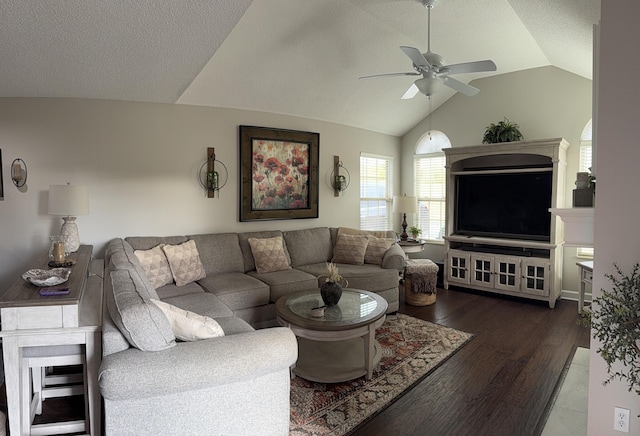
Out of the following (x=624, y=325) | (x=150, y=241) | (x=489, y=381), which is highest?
(x=150, y=241)

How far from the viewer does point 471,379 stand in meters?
3.03

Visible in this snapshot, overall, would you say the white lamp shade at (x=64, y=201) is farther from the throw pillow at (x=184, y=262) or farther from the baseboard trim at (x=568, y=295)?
the baseboard trim at (x=568, y=295)

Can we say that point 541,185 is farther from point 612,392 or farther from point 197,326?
point 197,326

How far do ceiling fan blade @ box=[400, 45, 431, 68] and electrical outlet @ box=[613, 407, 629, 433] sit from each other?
2.56 metres

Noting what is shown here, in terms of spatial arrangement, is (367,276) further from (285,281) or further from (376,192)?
(376,192)

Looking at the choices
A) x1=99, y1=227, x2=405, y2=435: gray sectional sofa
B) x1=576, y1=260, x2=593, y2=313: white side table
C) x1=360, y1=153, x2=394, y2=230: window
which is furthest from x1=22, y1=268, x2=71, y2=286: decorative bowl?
x1=576, y1=260, x2=593, y2=313: white side table

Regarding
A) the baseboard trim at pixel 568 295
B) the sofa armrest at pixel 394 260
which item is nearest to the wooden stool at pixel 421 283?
the sofa armrest at pixel 394 260

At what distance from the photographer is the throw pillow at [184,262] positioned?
385cm

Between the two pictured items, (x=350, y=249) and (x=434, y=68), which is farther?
(x=350, y=249)

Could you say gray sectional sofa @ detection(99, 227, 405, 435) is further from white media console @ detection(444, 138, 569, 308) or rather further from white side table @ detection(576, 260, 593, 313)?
white media console @ detection(444, 138, 569, 308)

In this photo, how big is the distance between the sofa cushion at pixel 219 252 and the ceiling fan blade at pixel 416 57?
2.78 meters

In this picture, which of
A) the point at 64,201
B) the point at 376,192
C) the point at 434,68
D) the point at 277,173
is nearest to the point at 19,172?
the point at 64,201

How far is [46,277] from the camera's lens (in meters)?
2.39

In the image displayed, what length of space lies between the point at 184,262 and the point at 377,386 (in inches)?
88.7
